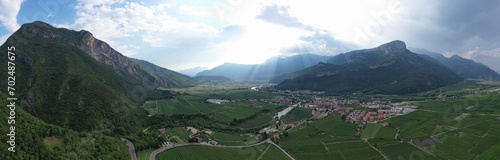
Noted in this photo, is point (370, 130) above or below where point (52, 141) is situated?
below

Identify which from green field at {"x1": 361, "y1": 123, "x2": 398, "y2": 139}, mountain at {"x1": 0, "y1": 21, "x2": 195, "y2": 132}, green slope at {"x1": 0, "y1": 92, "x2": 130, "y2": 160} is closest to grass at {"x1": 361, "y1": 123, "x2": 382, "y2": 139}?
green field at {"x1": 361, "y1": 123, "x2": 398, "y2": 139}

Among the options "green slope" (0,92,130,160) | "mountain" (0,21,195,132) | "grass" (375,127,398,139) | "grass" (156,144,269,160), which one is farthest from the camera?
"grass" (375,127,398,139)

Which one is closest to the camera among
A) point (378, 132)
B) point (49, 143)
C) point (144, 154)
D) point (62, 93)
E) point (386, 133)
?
point (49, 143)

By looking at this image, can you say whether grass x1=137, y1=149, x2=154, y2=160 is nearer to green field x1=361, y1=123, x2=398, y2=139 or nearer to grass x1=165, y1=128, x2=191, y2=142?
grass x1=165, y1=128, x2=191, y2=142

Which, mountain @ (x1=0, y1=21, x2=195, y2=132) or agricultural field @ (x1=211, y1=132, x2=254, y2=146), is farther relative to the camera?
agricultural field @ (x1=211, y1=132, x2=254, y2=146)

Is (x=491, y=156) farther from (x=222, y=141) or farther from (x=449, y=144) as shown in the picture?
(x=222, y=141)

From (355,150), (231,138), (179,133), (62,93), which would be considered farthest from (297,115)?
(62,93)

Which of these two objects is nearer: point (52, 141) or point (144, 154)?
point (52, 141)

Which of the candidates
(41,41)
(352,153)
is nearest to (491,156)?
(352,153)

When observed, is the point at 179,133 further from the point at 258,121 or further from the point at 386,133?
the point at 386,133
